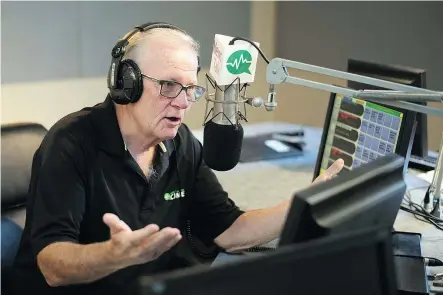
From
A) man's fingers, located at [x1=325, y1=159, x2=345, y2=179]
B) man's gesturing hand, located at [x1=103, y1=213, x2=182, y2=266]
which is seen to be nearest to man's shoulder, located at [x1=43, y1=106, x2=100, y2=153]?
man's gesturing hand, located at [x1=103, y1=213, x2=182, y2=266]

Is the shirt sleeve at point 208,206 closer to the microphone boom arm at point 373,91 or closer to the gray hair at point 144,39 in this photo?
the gray hair at point 144,39

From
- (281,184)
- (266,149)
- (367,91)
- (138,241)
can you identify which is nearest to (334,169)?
(367,91)

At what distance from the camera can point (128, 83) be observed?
1461 mm

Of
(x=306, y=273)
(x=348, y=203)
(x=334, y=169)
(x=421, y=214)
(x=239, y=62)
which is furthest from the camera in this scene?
(x=421, y=214)

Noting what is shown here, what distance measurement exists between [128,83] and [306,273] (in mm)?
825

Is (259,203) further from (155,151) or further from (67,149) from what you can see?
(67,149)

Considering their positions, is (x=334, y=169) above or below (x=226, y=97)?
below

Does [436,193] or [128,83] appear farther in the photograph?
[436,193]

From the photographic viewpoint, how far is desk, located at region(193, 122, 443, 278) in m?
1.69

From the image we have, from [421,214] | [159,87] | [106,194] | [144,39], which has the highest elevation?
[144,39]

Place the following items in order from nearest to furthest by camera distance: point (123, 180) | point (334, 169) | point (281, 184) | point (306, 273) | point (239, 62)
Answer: point (306, 273) < point (239, 62) < point (334, 169) < point (123, 180) < point (281, 184)

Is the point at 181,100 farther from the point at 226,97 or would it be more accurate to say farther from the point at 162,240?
the point at 162,240

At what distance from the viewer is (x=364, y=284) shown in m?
0.81

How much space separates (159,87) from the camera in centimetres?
147
